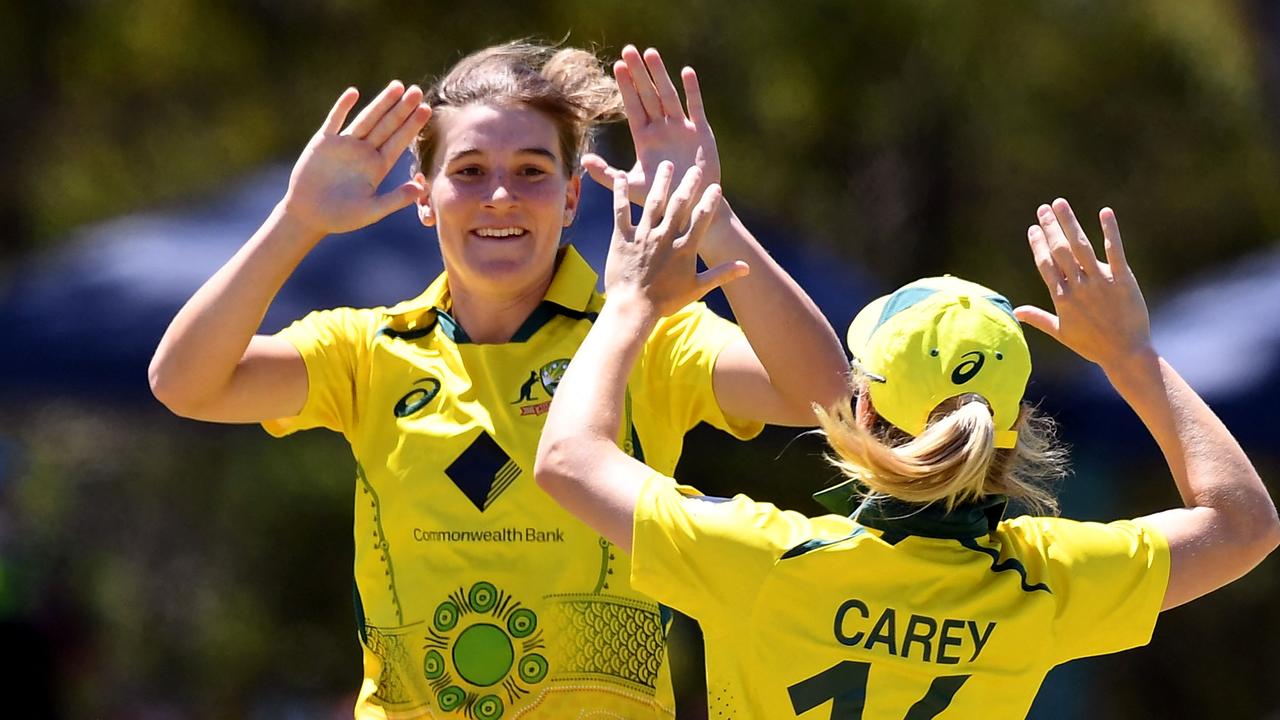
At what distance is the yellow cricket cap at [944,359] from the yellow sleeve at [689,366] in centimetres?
51

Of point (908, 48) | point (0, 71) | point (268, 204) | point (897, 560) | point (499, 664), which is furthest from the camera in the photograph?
point (0, 71)

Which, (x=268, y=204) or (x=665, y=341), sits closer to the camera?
(x=665, y=341)

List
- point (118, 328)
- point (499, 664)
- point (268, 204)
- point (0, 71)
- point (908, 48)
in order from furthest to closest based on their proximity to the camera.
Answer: point (0, 71), point (908, 48), point (268, 204), point (118, 328), point (499, 664)

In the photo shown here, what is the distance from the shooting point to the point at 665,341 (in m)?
3.00

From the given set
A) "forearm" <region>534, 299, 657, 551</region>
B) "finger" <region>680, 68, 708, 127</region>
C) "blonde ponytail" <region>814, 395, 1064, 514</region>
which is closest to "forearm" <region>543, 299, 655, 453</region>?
"forearm" <region>534, 299, 657, 551</region>

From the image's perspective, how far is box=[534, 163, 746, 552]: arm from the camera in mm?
2416

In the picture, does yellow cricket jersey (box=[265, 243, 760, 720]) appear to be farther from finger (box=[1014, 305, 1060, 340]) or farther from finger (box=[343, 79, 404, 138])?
finger (box=[1014, 305, 1060, 340])

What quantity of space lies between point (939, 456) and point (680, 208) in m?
0.53

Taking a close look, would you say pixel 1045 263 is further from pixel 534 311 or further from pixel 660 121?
pixel 534 311

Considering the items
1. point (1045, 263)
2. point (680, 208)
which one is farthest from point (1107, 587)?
point (680, 208)

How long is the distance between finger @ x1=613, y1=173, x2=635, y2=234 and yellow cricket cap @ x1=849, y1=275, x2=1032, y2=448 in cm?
38

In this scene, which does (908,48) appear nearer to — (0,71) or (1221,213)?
(1221,213)

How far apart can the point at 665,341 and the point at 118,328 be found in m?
3.63

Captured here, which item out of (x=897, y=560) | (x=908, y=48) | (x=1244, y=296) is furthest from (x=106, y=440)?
(x=897, y=560)
